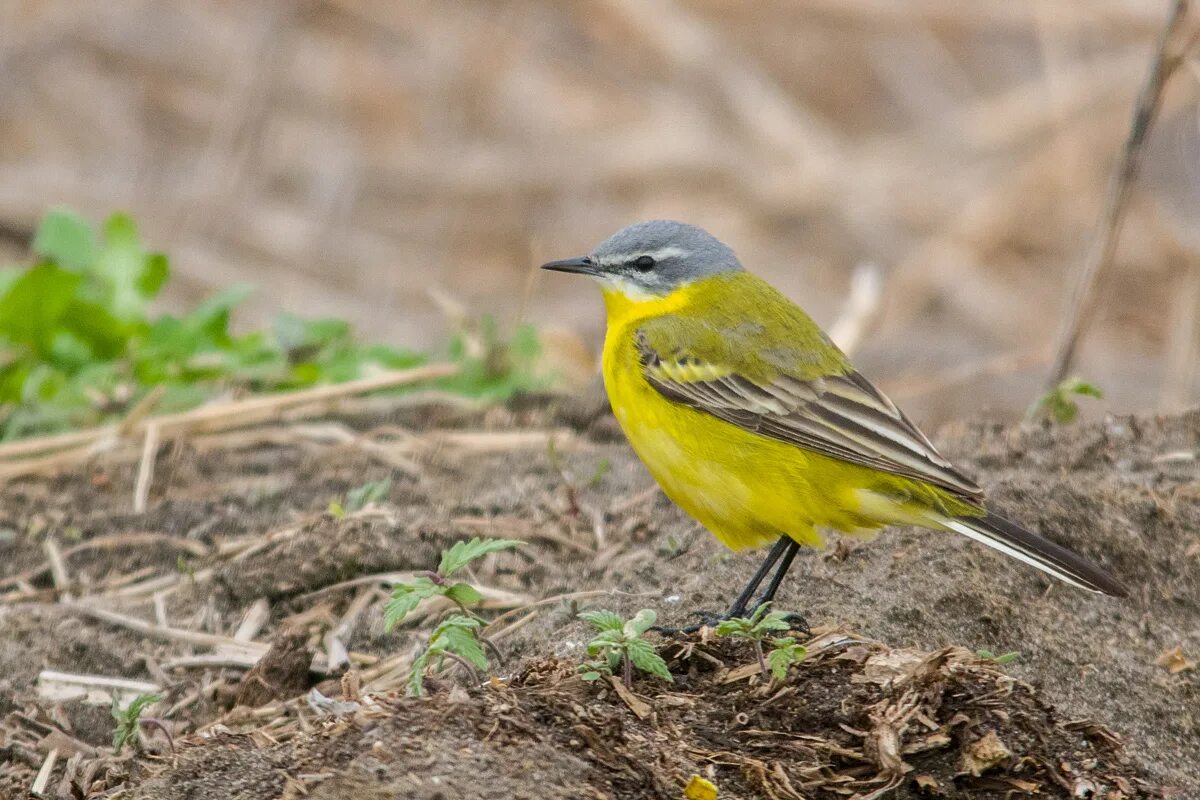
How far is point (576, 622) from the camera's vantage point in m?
4.94

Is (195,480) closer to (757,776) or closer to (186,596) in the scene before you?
(186,596)

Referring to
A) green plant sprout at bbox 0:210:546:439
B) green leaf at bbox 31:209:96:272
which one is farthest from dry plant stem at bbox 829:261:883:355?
green leaf at bbox 31:209:96:272

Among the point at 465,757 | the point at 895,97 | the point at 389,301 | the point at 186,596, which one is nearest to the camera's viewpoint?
the point at 465,757

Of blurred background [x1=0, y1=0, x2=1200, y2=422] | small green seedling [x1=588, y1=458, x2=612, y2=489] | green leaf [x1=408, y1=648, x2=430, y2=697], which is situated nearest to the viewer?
green leaf [x1=408, y1=648, x2=430, y2=697]

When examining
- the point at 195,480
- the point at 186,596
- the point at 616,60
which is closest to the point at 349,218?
the point at 616,60

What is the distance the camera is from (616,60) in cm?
1459

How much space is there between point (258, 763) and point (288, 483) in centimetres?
317

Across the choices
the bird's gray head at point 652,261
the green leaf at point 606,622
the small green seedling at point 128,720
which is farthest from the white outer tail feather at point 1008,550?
the small green seedling at point 128,720

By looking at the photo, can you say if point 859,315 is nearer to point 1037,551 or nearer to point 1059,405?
point 1059,405

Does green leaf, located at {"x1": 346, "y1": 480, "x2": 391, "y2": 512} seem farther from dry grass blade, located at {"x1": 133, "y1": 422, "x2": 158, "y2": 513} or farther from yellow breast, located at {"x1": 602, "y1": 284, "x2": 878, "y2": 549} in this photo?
yellow breast, located at {"x1": 602, "y1": 284, "x2": 878, "y2": 549}

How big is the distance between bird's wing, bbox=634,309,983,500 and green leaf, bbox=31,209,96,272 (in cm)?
352

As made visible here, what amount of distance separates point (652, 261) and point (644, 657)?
105 inches

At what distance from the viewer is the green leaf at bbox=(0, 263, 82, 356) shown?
7438 millimetres

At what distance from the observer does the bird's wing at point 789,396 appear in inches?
201
